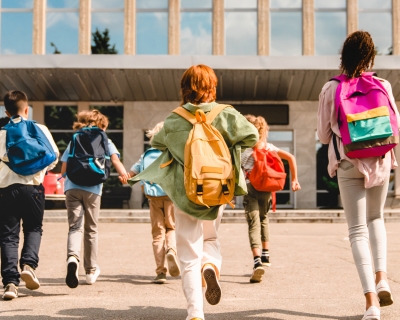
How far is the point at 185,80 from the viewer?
182 inches

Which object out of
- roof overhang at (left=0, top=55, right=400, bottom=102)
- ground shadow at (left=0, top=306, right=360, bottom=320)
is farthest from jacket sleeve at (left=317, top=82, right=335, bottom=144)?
roof overhang at (left=0, top=55, right=400, bottom=102)

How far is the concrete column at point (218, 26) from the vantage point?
24672mm

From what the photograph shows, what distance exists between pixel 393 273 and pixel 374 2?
19.2m

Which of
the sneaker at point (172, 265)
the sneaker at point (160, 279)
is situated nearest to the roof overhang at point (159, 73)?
the sneaker at point (160, 279)

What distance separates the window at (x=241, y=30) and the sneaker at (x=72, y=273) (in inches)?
761

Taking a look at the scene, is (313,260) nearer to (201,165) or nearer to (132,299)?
(132,299)

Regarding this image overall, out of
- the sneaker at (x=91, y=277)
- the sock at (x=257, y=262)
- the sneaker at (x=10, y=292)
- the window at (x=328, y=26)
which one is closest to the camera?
the sneaker at (x=10, y=292)

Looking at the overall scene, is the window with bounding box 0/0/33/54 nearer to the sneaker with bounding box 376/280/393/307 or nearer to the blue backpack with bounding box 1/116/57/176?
the blue backpack with bounding box 1/116/57/176

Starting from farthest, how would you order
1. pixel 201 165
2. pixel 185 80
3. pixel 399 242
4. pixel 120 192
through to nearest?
pixel 120 192, pixel 399 242, pixel 185 80, pixel 201 165

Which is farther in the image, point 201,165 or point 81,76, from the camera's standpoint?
point 81,76

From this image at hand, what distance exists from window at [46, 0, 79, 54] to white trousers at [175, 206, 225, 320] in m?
21.4

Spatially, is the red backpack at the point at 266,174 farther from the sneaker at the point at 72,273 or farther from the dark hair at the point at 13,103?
the dark hair at the point at 13,103

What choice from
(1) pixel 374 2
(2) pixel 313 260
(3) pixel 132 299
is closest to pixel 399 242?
(2) pixel 313 260

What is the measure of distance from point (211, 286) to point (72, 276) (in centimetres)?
196
